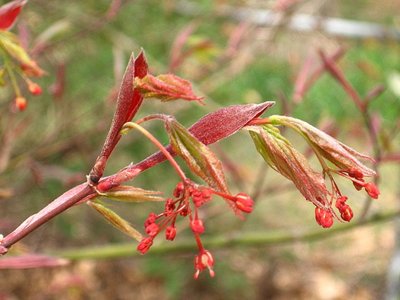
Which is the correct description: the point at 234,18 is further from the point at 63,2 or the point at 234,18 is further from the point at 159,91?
the point at 159,91

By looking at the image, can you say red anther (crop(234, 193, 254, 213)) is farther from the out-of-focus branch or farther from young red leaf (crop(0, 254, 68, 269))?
the out-of-focus branch

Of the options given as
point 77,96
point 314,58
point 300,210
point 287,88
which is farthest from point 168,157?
point 300,210

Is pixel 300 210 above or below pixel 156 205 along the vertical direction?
below

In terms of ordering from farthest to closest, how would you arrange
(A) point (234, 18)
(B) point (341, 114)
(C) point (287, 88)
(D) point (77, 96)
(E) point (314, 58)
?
(A) point (234, 18) → (D) point (77, 96) → (C) point (287, 88) → (B) point (341, 114) → (E) point (314, 58)

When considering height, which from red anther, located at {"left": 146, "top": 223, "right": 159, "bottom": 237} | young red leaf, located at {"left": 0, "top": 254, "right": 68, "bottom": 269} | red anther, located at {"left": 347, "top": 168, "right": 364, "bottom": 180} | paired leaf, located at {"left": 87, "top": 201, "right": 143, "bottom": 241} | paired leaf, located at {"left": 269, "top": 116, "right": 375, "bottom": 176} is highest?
paired leaf, located at {"left": 269, "top": 116, "right": 375, "bottom": 176}

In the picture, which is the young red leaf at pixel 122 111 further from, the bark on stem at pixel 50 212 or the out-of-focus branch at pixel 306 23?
the out-of-focus branch at pixel 306 23

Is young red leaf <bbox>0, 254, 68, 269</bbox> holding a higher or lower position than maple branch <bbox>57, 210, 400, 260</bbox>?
higher

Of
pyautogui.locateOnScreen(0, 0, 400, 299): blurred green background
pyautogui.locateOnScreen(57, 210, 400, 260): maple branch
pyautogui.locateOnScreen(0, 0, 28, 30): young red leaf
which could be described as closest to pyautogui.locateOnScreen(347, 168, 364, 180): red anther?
pyautogui.locateOnScreen(0, 0, 28, 30): young red leaf

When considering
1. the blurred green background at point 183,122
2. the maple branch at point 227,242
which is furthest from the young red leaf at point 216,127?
the maple branch at point 227,242
